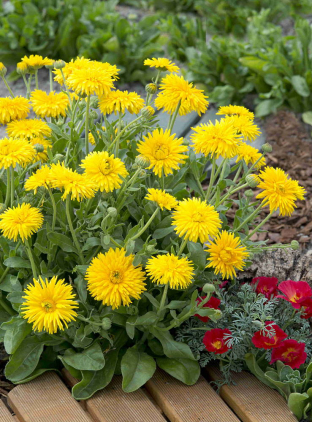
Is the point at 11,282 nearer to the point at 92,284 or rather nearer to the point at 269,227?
the point at 92,284

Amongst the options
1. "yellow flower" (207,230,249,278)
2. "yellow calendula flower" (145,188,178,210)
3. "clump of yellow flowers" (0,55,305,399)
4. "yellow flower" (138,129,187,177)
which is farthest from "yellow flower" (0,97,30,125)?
"yellow flower" (207,230,249,278)

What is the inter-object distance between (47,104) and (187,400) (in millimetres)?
1132

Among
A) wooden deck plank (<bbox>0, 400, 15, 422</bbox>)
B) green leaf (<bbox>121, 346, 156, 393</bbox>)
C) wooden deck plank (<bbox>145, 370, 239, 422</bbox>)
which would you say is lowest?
wooden deck plank (<bbox>145, 370, 239, 422</bbox>)

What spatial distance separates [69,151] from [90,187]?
1.23ft

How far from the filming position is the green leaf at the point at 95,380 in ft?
6.56

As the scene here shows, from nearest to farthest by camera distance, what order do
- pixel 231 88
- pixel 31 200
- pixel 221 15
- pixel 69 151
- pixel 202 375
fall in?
pixel 31 200 → pixel 69 151 → pixel 202 375 → pixel 231 88 → pixel 221 15

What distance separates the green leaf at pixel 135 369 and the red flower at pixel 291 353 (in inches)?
17.1

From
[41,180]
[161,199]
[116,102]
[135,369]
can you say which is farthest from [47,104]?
[135,369]

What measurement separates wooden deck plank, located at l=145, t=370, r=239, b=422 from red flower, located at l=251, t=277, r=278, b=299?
40 centimetres

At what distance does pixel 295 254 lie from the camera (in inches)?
101

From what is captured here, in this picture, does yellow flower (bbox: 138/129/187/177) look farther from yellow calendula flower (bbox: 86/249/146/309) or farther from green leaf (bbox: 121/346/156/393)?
green leaf (bbox: 121/346/156/393)

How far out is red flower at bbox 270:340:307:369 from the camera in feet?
6.82

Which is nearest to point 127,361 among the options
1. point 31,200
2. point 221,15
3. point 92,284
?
point 92,284

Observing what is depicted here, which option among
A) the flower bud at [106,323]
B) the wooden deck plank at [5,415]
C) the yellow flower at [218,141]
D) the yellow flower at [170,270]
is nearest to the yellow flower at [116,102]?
the yellow flower at [218,141]
